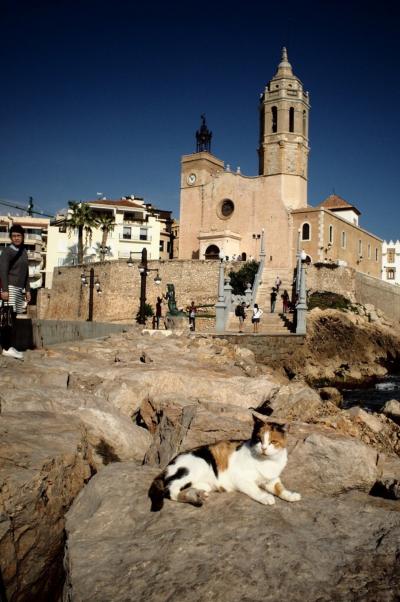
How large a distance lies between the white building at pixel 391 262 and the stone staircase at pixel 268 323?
5492 centimetres

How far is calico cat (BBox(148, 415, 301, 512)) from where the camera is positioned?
154 inches

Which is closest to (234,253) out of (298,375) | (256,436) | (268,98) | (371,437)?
(268,98)

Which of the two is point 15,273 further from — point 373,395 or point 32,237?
point 32,237

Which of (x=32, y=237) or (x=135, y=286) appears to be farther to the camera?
(x=32, y=237)

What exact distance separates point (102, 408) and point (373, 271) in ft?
185

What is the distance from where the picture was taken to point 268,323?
31.3 metres

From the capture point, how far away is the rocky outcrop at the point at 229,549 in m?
2.82

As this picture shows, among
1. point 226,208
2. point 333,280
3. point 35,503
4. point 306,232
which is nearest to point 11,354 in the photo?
point 35,503

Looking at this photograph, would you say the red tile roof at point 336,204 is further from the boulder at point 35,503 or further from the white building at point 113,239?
the boulder at point 35,503

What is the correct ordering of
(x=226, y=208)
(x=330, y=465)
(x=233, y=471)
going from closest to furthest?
(x=233, y=471), (x=330, y=465), (x=226, y=208)

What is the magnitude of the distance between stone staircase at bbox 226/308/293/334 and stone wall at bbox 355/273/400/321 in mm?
13921

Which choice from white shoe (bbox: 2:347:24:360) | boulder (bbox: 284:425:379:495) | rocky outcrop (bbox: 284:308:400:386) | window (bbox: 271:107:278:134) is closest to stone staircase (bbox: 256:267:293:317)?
rocky outcrop (bbox: 284:308:400:386)

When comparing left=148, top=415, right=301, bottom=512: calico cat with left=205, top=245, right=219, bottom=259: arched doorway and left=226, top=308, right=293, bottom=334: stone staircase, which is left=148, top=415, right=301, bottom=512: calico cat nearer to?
left=226, top=308, right=293, bottom=334: stone staircase

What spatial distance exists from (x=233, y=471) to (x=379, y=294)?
4718cm
